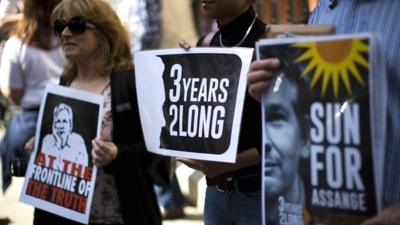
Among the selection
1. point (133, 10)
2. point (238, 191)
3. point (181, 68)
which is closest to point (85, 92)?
point (181, 68)

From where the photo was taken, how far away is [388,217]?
1.68 metres

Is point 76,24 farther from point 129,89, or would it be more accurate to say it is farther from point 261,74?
point 261,74

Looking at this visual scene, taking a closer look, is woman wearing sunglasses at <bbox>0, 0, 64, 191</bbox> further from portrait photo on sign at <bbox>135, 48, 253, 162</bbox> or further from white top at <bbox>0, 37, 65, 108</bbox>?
portrait photo on sign at <bbox>135, 48, 253, 162</bbox>

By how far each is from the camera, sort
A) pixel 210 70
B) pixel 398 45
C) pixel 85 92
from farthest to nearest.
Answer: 1. pixel 85 92
2. pixel 210 70
3. pixel 398 45

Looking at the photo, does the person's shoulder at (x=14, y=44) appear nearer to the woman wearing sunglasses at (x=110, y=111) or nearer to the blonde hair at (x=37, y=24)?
the blonde hair at (x=37, y=24)

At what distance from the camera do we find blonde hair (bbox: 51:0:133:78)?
136 inches

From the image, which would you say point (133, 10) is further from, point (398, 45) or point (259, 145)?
point (398, 45)

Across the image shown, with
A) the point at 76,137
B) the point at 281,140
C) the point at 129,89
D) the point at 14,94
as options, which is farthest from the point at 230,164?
the point at 14,94

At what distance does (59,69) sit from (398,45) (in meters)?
2.94

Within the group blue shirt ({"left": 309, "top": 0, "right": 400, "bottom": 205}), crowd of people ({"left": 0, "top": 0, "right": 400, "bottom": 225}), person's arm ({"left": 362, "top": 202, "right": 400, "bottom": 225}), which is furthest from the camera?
crowd of people ({"left": 0, "top": 0, "right": 400, "bottom": 225})

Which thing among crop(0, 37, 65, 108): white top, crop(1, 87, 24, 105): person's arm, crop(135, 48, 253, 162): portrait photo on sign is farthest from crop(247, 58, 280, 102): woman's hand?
crop(1, 87, 24, 105): person's arm

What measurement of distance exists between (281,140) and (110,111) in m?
1.52

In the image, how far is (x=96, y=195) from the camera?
11.0 ft

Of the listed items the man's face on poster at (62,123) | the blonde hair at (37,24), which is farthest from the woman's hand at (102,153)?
the blonde hair at (37,24)
